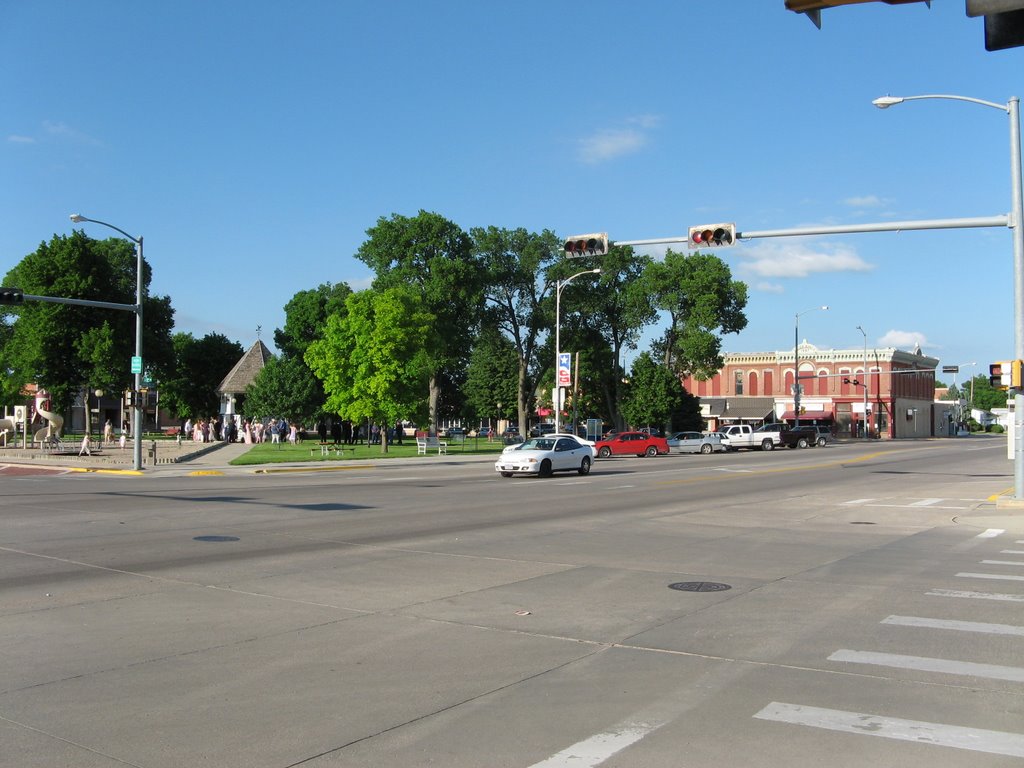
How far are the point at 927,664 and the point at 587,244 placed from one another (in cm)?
1619

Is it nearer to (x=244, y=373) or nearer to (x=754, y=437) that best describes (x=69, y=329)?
(x=244, y=373)

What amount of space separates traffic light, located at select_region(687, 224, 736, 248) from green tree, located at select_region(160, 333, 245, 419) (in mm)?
79777

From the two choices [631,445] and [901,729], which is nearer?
[901,729]

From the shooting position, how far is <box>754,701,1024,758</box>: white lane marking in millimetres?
5289

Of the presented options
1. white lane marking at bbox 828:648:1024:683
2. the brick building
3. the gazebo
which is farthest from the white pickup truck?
white lane marking at bbox 828:648:1024:683

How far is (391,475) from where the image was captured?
32875mm

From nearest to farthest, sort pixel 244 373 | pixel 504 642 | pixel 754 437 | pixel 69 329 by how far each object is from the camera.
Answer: pixel 504 642, pixel 69 329, pixel 754 437, pixel 244 373

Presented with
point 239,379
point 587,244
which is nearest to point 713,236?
point 587,244

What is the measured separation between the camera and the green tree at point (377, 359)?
49.2m

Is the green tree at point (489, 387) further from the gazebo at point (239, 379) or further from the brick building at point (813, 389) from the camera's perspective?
the gazebo at point (239, 379)

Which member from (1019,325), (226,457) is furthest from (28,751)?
(226,457)

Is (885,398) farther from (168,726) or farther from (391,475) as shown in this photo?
(168,726)

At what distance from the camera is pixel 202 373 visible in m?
96.7

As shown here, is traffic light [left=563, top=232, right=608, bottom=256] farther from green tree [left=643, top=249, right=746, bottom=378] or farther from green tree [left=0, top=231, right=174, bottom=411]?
green tree [left=643, top=249, right=746, bottom=378]
